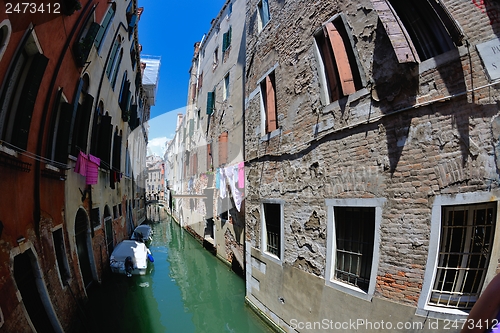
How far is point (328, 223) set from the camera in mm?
4344

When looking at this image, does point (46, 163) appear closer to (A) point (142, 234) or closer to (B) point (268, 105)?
(B) point (268, 105)

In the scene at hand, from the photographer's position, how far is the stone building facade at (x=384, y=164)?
2.78 meters

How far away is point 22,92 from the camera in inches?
160

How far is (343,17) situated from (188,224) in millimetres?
16687

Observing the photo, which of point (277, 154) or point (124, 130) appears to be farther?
point (124, 130)

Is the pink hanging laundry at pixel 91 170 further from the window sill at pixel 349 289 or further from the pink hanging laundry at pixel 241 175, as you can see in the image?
the window sill at pixel 349 289

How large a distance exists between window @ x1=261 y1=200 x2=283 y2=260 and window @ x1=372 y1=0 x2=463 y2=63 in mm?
3459

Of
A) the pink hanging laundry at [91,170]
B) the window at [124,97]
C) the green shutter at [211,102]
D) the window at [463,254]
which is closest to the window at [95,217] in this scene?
the pink hanging laundry at [91,170]

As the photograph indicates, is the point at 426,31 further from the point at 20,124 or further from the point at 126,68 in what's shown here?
the point at 126,68

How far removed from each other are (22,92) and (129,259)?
7008 mm

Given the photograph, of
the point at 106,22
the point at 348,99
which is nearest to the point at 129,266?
the point at 106,22

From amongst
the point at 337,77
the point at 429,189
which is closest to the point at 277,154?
the point at 337,77

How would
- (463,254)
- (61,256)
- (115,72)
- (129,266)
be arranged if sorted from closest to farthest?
(463,254) < (61,256) < (129,266) < (115,72)

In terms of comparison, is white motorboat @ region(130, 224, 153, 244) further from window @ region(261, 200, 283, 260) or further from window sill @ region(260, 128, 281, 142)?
window sill @ region(260, 128, 281, 142)
